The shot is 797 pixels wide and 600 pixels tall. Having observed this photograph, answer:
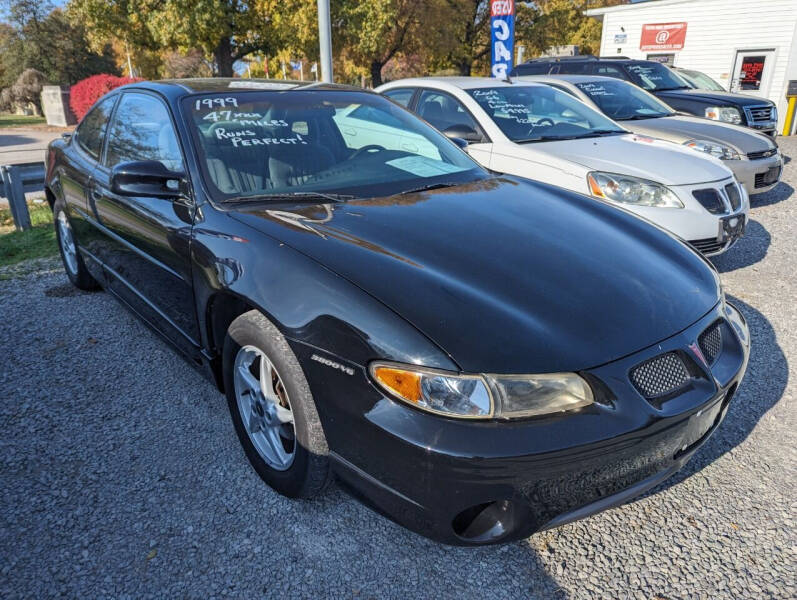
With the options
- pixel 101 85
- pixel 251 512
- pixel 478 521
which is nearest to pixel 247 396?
pixel 251 512

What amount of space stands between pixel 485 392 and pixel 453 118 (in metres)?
4.56

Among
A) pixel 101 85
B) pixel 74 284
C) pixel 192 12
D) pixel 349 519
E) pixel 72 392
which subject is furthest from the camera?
pixel 101 85

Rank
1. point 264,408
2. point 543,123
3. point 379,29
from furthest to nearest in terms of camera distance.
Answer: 1. point 379,29
2. point 543,123
3. point 264,408

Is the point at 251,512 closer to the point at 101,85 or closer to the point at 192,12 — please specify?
the point at 192,12

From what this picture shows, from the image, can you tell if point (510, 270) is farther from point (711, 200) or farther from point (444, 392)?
point (711, 200)

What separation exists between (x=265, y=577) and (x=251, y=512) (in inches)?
13.9

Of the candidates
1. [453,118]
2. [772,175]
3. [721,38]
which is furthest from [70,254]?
[721,38]

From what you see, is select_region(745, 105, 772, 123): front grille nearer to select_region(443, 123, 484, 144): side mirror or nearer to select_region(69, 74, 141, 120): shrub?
select_region(443, 123, 484, 144): side mirror

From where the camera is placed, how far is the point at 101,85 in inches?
1128

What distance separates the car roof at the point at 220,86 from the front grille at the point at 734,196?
10.5 ft

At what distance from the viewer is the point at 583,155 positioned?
5059mm

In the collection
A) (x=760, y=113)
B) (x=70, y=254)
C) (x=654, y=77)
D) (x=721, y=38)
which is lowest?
(x=70, y=254)

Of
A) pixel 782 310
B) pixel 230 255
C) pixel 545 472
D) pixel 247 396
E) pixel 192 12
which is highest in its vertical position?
pixel 192 12

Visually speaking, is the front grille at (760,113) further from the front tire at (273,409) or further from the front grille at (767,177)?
the front tire at (273,409)
